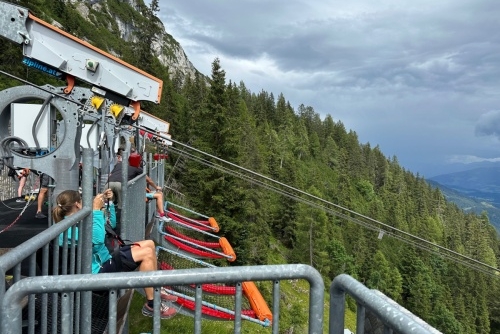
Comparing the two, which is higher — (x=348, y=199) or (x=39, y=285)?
(x=39, y=285)

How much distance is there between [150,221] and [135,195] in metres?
3.29

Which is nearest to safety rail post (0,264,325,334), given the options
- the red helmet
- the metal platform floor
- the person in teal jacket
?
the person in teal jacket

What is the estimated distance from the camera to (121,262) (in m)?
4.91

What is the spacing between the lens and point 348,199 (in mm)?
103562

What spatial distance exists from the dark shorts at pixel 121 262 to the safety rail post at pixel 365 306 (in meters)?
3.33

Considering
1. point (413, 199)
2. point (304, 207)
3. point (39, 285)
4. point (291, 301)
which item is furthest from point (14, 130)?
point (413, 199)

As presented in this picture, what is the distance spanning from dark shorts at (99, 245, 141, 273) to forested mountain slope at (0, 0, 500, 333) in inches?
212

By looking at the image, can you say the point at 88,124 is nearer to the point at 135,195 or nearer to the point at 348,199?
the point at 135,195

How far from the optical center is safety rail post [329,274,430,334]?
1.61 m

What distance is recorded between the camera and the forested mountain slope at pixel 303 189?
2817 cm

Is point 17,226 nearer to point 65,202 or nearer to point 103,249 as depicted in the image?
point 103,249

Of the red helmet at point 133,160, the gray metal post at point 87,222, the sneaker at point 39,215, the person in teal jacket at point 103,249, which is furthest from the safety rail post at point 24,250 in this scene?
the sneaker at point 39,215

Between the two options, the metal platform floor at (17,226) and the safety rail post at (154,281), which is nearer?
the safety rail post at (154,281)

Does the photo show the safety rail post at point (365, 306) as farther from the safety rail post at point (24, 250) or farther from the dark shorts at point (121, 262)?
the dark shorts at point (121, 262)
